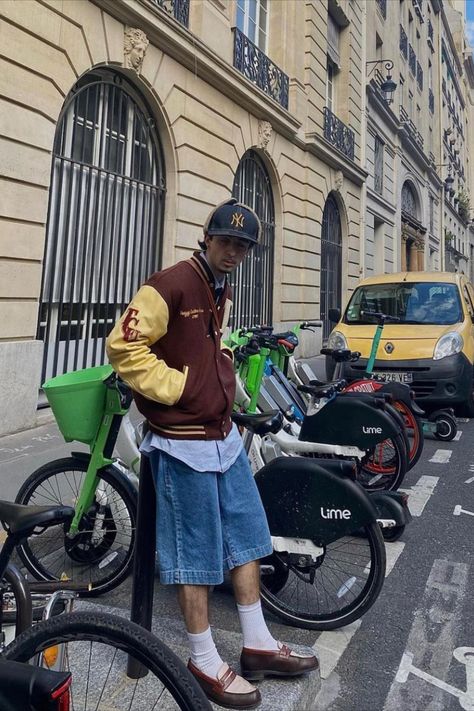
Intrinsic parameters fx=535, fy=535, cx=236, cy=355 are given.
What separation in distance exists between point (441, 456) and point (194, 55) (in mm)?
7616

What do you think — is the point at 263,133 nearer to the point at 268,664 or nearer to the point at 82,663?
the point at 268,664

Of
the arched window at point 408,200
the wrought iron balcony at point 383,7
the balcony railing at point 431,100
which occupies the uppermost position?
the balcony railing at point 431,100

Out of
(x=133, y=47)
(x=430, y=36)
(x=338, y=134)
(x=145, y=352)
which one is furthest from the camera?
(x=430, y=36)

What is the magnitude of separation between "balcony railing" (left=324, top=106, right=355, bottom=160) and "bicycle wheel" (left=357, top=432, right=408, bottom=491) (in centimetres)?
1289

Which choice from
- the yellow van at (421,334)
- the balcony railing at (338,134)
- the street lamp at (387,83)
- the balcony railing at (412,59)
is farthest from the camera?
the balcony railing at (412,59)

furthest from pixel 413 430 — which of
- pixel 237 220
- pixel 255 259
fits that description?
pixel 255 259

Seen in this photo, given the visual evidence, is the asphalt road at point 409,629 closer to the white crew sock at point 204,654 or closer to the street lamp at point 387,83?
the white crew sock at point 204,654

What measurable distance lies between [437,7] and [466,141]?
22.1 metres

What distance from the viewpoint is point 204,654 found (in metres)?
1.98

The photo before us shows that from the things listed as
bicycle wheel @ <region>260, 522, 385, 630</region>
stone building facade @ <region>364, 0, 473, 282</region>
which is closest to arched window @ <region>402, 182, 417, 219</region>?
stone building facade @ <region>364, 0, 473, 282</region>

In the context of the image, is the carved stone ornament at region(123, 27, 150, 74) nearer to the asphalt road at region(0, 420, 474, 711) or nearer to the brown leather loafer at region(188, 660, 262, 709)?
the asphalt road at region(0, 420, 474, 711)

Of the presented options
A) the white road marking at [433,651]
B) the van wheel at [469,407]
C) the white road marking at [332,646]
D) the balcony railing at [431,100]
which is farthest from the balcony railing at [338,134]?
the balcony railing at [431,100]

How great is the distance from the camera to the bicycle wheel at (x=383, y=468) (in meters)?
4.36

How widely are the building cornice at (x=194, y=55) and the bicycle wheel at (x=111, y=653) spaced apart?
27.4 feet
